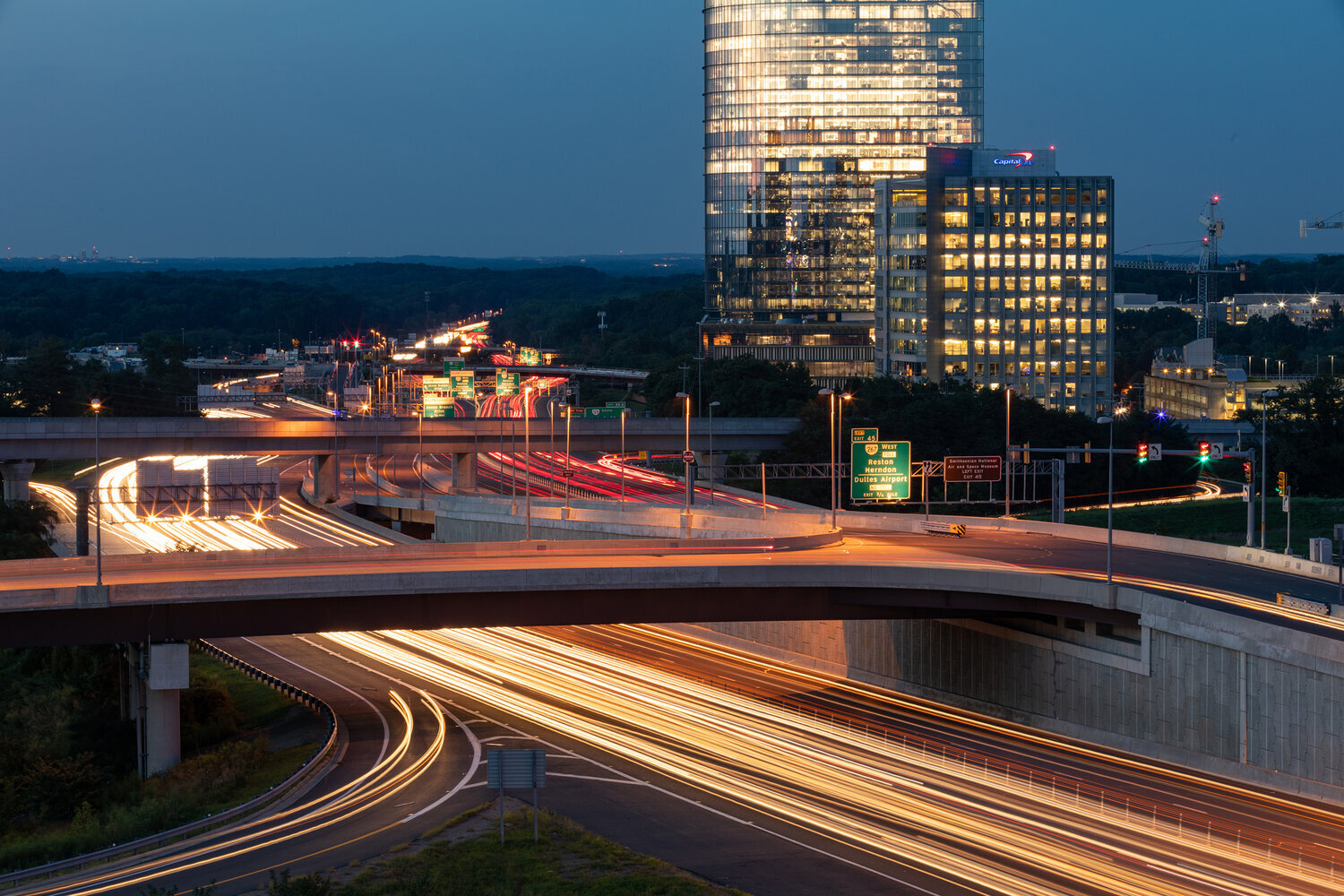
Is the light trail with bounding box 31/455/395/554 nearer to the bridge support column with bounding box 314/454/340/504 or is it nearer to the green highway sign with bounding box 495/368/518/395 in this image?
the bridge support column with bounding box 314/454/340/504

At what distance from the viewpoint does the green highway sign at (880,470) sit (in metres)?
75.1

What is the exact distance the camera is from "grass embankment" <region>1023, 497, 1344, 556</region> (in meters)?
91.4

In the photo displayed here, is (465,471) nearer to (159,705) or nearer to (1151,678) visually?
(159,705)

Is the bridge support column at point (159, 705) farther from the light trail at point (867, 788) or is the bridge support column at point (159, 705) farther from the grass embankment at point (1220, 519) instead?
the grass embankment at point (1220, 519)

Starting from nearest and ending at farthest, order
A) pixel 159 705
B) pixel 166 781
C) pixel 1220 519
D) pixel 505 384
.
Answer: pixel 166 781
pixel 159 705
pixel 1220 519
pixel 505 384

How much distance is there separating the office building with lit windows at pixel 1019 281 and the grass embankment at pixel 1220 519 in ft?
230

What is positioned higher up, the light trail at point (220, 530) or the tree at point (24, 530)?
the tree at point (24, 530)

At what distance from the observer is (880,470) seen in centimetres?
7544

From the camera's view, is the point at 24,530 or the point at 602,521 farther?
the point at 24,530

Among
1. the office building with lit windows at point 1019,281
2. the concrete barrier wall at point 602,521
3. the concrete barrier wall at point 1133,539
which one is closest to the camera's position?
the concrete barrier wall at point 1133,539

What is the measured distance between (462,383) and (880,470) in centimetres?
9940

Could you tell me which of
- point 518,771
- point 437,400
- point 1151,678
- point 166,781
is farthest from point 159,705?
point 437,400

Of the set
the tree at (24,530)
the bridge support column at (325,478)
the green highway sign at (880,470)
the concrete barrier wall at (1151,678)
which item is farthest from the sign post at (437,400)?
the concrete barrier wall at (1151,678)

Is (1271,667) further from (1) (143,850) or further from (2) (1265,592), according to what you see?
(1) (143,850)
